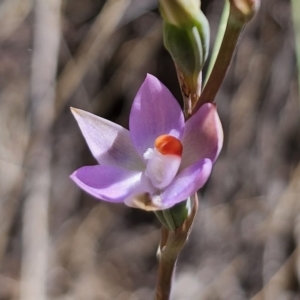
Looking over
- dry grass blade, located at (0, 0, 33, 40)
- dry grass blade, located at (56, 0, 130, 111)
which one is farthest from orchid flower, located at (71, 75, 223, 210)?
dry grass blade, located at (0, 0, 33, 40)

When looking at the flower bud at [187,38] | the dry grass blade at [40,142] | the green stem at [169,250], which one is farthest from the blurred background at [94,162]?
the flower bud at [187,38]

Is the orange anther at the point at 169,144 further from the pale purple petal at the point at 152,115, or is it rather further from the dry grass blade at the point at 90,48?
the dry grass blade at the point at 90,48

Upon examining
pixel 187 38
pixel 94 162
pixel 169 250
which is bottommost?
pixel 94 162

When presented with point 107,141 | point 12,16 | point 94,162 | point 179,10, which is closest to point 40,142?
point 94,162

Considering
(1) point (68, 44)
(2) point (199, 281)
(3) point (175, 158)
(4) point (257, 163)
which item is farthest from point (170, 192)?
(1) point (68, 44)

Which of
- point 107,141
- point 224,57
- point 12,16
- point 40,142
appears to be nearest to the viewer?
point 224,57

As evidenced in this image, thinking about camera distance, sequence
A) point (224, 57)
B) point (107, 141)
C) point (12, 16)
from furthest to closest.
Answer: point (12, 16), point (107, 141), point (224, 57)

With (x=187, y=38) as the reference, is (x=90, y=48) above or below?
below

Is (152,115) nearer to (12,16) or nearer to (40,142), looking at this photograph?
(40,142)
